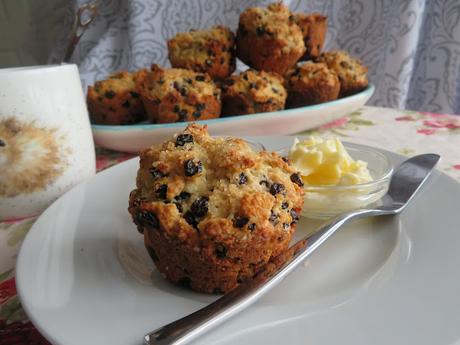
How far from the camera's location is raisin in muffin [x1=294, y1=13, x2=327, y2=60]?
2.14 m

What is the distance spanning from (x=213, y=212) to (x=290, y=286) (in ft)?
0.71

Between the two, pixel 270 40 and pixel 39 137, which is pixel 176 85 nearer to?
pixel 270 40

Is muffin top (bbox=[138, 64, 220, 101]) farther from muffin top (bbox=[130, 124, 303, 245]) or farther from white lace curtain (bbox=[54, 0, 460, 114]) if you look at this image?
white lace curtain (bbox=[54, 0, 460, 114])

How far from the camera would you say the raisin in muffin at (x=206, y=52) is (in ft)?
6.39

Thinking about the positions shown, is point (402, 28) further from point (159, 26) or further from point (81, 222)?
point (81, 222)

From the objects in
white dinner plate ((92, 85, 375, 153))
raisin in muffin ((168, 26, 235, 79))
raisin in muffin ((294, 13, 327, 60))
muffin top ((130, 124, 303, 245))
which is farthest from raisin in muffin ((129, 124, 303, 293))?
raisin in muffin ((294, 13, 327, 60))

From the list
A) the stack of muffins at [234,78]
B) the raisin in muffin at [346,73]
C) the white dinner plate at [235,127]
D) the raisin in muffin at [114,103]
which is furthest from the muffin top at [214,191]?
the raisin in muffin at [346,73]

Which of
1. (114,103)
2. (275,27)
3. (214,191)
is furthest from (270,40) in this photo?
(214,191)

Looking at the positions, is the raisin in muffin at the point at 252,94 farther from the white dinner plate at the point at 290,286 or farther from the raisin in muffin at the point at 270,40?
the white dinner plate at the point at 290,286

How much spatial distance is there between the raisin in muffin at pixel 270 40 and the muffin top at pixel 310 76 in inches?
2.9

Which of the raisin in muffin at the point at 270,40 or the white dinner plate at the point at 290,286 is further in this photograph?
the raisin in muffin at the point at 270,40

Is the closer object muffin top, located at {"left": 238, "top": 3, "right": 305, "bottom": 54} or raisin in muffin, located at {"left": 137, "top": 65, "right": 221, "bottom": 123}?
raisin in muffin, located at {"left": 137, "top": 65, "right": 221, "bottom": 123}

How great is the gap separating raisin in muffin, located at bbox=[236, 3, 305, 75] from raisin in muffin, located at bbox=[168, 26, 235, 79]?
91mm

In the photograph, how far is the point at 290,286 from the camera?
0.84m
